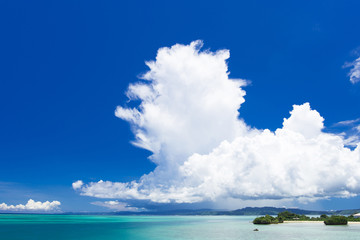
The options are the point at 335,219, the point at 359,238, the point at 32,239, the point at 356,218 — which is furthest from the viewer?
the point at 356,218

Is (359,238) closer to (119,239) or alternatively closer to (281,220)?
(119,239)

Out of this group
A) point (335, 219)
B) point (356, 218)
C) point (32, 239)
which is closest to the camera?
point (32, 239)

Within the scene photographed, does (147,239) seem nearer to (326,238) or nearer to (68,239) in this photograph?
(68,239)

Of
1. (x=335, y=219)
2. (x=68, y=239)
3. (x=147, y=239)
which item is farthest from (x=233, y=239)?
(x=335, y=219)

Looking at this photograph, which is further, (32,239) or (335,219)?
(335,219)

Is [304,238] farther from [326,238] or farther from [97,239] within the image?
[97,239]

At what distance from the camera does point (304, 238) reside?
191ft

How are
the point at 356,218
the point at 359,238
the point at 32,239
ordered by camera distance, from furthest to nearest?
1. the point at 356,218
2. the point at 32,239
3. the point at 359,238

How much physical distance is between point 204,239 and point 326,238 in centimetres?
2845

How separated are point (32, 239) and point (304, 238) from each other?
215 feet

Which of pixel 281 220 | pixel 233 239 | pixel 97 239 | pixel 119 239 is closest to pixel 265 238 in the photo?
pixel 233 239

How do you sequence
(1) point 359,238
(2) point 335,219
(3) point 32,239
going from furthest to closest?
(2) point 335,219 < (3) point 32,239 < (1) point 359,238

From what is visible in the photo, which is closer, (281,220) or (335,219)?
(335,219)

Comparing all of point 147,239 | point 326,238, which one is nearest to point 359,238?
point 326,238
